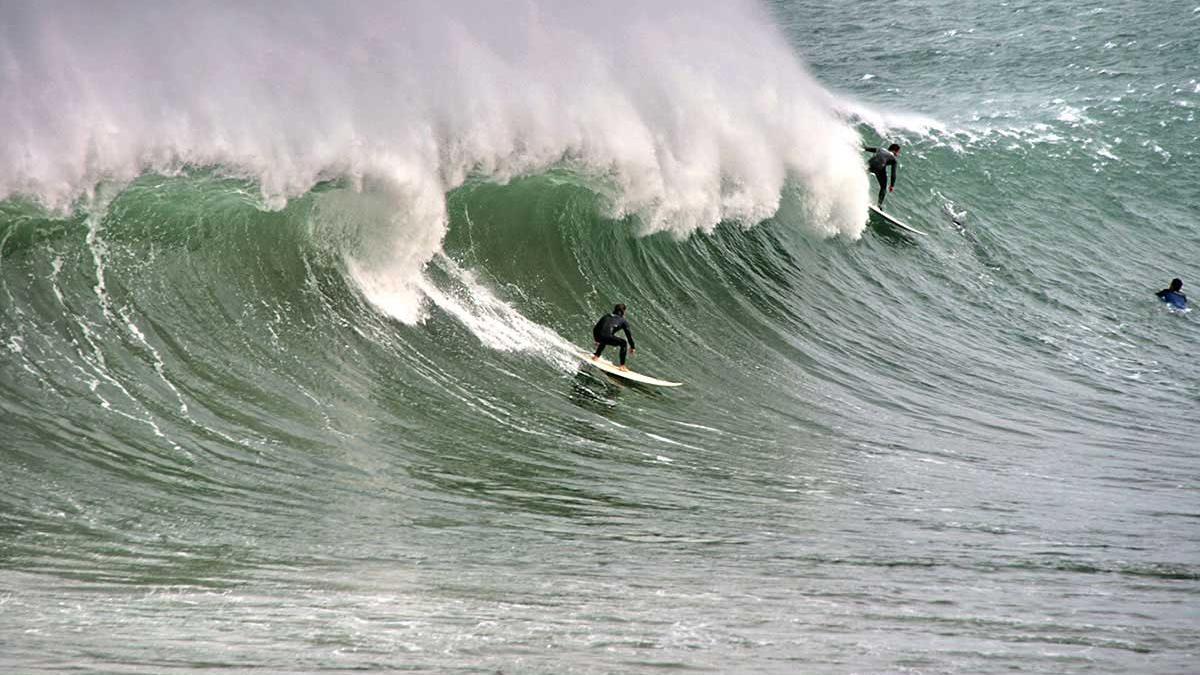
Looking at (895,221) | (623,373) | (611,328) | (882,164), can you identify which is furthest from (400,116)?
(895,221)

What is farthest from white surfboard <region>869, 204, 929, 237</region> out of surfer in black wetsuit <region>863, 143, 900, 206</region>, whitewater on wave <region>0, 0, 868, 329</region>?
whitewater on wave <region>0, 0, 868, 329</region>

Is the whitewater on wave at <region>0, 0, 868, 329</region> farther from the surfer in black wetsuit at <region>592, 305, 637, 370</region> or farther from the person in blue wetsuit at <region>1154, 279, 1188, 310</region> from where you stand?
the person in blue wetsuit at <region>1154, 279, 1188, 310</region>

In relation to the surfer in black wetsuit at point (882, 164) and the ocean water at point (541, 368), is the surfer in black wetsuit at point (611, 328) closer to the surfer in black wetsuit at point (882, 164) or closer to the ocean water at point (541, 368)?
the ocean water at point (541, 368)

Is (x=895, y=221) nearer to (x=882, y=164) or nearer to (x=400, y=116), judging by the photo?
(x=882, y=164)

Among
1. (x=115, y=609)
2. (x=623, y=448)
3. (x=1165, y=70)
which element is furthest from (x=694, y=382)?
(x=1165, y=70)

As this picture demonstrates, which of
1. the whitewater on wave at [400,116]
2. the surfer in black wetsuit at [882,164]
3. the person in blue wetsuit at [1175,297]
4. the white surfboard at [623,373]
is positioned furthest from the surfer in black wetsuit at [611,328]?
the person in blue wetsuit at [1175,297]

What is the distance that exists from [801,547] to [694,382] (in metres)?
4.62

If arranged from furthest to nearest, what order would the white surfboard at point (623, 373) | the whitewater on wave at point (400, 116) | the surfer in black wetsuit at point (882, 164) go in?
1. the surfer in black wetsuit at point (882, 164)
2. the whitewater on wave at point (400, 116)
3. the white surfboard at point (623, 373)

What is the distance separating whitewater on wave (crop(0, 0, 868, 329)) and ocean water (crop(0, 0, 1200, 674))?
1.7 inches

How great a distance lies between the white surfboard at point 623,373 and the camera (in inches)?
477

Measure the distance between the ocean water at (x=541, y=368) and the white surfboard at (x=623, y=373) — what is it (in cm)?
20

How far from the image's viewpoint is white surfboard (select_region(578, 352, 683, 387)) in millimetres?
12125

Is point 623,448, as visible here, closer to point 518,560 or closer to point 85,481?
point 518,560

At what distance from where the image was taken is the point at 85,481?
26.3 feet
